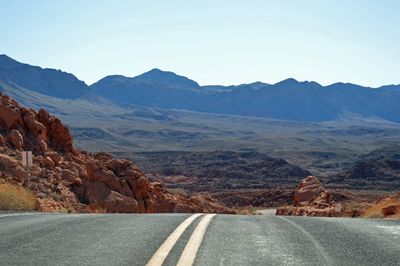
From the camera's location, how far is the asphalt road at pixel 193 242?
615 cm

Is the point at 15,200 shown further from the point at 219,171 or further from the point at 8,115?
the point at 219,171

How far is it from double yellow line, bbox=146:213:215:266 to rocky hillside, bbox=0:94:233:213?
13.1 m

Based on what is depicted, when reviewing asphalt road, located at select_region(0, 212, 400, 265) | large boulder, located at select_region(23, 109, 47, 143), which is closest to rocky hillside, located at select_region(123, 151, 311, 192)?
large boulder, located at select_region(23, 109, 47, 143)

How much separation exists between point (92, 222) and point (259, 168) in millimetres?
87594

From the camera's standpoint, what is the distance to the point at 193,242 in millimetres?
7125

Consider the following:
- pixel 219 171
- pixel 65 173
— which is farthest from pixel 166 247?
pixel 219 171

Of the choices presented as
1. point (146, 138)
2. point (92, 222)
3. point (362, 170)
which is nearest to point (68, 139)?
point (92, 222)

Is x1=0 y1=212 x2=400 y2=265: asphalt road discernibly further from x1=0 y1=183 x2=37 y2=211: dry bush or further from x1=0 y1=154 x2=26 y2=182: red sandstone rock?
→ x1=0 y1=154 x2=26 y2=182: red sandstone rock

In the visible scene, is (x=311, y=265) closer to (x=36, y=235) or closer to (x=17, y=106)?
(x=36, y=235)

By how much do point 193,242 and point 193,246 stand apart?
1.03 feet

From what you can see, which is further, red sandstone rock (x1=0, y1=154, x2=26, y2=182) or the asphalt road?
red sandstone rock (x1=0, y1=154, x2=26, y2=182)

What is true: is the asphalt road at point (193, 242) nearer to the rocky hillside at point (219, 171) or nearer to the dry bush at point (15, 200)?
the dry bush at point (15, 200)

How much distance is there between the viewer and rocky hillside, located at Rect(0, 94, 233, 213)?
74.2 feet

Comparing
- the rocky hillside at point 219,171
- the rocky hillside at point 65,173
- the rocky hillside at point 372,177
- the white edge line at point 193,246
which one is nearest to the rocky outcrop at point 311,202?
the rocky hillside at point 65,173
